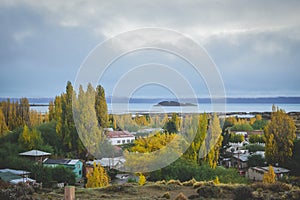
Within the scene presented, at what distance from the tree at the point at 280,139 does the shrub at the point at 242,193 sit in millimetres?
1137

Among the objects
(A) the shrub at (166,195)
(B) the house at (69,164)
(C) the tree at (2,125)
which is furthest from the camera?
(C) the tree at (2,125)

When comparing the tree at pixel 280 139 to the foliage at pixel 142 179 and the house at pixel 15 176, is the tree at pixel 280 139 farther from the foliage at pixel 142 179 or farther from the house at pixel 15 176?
the house at pixel 15 176

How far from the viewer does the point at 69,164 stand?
6.00m

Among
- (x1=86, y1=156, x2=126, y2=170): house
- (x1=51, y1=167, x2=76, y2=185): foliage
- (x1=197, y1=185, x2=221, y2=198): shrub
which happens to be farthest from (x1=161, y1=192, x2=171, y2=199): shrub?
(x1=51, y1=167, x2=76, y2=185): foliage

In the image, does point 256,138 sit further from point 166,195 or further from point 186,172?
point 166,195

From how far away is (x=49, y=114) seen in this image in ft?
→ 22.4

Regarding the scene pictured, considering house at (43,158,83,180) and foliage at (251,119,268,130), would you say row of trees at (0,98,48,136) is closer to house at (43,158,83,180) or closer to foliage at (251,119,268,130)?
house at (43,158,83,180)

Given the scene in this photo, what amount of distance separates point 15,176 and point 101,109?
6.08 ft

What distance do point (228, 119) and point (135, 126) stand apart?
1.92m

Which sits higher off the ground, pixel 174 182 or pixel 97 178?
pixel 97 178

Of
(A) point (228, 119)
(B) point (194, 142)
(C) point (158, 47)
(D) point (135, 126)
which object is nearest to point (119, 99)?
(D) point (135, 126)

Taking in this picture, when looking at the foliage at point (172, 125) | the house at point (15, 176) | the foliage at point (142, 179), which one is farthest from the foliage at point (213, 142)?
the house at point (15, 176)

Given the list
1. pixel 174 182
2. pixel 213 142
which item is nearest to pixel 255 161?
pixel 213 142

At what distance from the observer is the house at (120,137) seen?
6.19m
